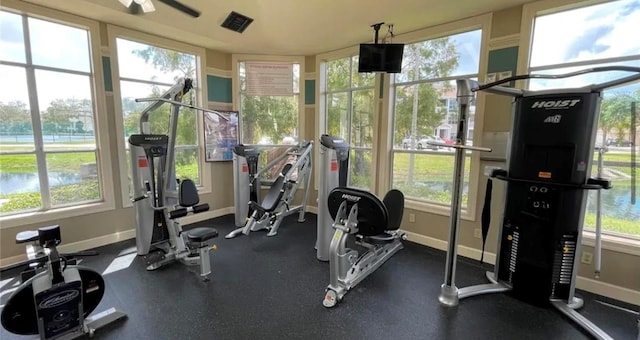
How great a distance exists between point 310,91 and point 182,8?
2235 mm

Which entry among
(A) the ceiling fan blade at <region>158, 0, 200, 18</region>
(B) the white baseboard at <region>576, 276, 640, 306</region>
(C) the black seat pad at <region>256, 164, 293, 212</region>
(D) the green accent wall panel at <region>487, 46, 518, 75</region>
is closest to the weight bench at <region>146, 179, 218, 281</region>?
(C) the black seat pad at <region>256, 164, 293, 212</region>

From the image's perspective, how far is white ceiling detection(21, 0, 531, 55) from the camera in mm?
3021

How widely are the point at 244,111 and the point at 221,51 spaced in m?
1.02

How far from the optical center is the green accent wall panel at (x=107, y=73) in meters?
3.49

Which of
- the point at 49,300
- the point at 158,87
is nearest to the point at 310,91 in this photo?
the point at 158,87

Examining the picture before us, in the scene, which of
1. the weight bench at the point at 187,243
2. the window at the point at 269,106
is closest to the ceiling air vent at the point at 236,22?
the window at the point at 269,106

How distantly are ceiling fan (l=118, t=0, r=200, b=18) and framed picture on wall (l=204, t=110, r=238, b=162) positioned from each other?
1.58m

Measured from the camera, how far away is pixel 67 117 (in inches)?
131

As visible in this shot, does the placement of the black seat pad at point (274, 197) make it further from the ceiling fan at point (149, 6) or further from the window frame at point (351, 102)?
the ceiling fan at point (149, 6)

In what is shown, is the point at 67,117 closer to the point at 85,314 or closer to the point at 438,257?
the point at 85,314

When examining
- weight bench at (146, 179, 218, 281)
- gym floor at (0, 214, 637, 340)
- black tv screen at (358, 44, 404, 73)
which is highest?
black tv screen at (358, 44, 404, 73)

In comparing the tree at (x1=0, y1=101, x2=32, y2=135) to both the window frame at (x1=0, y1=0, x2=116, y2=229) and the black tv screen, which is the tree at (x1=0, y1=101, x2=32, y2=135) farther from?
the black tv screen

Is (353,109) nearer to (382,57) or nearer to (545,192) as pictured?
(382,57)

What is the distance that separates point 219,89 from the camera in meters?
4.73
